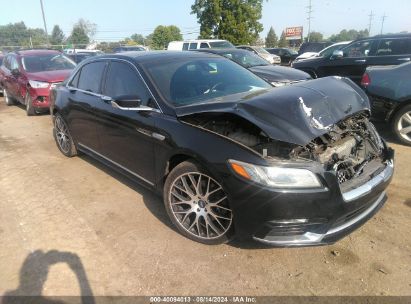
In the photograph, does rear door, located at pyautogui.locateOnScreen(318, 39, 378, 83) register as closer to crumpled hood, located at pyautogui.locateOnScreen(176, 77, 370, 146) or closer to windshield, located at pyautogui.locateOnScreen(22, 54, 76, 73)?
crumpled hood, located at pyautogui.locateOnScreen(176, 77, 370, 146)

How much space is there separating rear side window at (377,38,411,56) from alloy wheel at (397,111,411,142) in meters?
3.09

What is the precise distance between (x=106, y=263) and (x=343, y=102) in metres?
2.62

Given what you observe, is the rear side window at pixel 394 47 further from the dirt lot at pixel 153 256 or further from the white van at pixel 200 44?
the white van at pixel 200 44

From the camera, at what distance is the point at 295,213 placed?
275 cm

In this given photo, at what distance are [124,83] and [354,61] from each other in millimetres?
6605

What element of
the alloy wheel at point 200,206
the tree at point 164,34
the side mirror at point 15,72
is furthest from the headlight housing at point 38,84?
the tree at point 164,34

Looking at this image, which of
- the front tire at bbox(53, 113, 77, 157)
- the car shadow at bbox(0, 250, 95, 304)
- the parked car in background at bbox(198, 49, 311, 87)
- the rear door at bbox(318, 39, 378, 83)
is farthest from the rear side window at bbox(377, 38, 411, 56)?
the car shadow at bbox(0, 250, 95, 304)

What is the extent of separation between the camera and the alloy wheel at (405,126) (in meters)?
5.86

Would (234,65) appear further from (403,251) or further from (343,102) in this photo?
(403,251)

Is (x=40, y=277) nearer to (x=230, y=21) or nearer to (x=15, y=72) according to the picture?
(x=15, y=72)

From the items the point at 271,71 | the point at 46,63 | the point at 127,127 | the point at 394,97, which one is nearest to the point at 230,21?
the point at 46,63

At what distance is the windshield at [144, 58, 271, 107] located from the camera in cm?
372

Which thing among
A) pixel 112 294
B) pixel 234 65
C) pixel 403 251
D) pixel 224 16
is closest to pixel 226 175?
pixel 112 294

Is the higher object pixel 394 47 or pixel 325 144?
pixel 394 47
